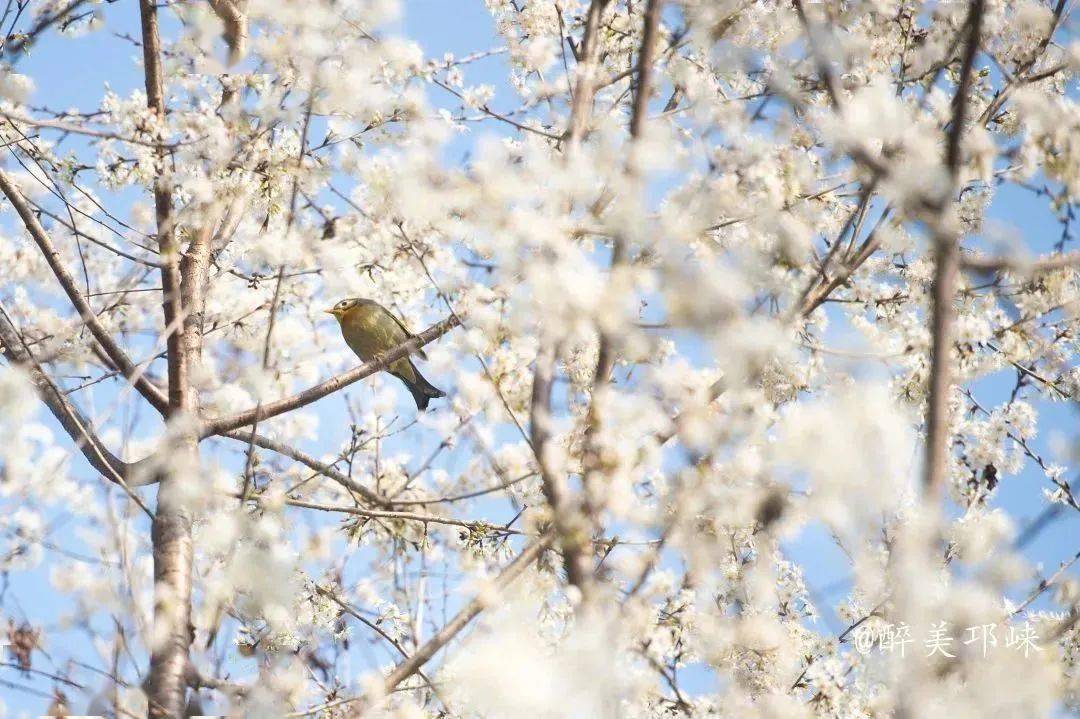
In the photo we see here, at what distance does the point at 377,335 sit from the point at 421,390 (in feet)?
1.43

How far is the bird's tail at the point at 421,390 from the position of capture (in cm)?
611

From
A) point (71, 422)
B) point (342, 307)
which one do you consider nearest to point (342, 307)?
point (342, 307)

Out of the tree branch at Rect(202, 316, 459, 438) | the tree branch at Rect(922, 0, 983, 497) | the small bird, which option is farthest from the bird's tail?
the tree branch at Rect(922, 0, 983, 497)

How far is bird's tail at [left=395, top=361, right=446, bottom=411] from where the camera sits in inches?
241

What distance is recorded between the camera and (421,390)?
618 cm

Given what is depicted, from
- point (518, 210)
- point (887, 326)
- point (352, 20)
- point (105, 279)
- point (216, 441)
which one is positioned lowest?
point (518, 210)

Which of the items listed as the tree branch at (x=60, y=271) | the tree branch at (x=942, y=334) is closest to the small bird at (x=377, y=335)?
the tree branch at (x=60, y=271)

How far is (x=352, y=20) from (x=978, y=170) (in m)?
2.42

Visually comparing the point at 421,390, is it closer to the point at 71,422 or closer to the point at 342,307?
the point at 342,307

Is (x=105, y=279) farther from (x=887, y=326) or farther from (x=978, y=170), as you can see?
(x=978, y=170)

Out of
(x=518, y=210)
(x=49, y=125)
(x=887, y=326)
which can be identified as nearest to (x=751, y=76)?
(x=887, y=326)

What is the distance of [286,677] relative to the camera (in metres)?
3.09

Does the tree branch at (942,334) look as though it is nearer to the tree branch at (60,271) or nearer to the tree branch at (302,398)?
the tree branch at (302,398)

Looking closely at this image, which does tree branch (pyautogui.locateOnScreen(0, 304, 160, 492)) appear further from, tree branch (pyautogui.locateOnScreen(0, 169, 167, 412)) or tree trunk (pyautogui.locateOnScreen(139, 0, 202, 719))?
tree branch (pyautogui.locateOnScreen(0, 169, 167, 412))
